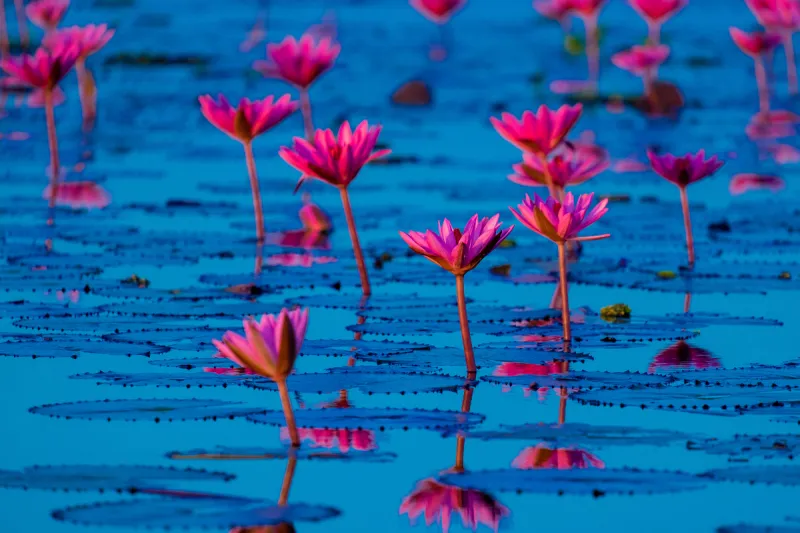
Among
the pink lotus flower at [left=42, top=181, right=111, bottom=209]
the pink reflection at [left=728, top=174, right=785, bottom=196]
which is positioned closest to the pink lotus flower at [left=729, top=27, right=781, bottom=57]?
the pink reflection at [left=728, top=174, right=785, bottom=196]

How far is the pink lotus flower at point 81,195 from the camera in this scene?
298 inches

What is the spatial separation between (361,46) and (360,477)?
14.8m

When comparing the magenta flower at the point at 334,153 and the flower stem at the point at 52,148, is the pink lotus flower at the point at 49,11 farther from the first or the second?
the magenta flower at the point at 334,153

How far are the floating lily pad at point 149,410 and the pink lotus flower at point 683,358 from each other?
1199 mm

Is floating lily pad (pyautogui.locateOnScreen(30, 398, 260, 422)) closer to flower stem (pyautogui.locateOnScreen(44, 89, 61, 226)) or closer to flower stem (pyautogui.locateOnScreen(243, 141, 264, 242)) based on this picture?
flower stem (pyautogui.locateOnScreen(243, 141, 264, 242))

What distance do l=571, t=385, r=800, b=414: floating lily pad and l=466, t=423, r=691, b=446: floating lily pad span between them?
0.79 feet

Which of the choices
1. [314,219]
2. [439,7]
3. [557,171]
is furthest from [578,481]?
[439,7]

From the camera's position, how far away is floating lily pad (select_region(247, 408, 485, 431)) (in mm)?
3395

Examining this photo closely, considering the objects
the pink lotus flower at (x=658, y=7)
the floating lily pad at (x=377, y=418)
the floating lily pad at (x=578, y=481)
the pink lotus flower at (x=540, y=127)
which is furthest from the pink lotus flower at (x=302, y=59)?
the pink lotus flower at (x=658, y=7)

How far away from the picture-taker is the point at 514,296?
539cm

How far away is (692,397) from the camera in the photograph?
12.2 ft

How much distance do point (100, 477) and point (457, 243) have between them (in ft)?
3.82

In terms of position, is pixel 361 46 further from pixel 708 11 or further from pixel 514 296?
pixel 514 296

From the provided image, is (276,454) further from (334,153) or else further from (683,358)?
(334,153)
